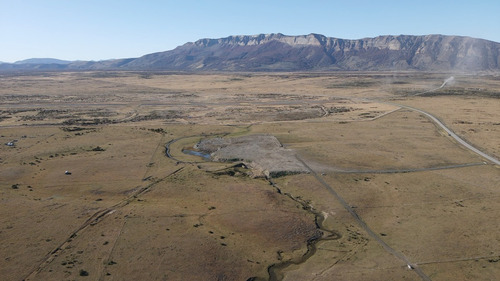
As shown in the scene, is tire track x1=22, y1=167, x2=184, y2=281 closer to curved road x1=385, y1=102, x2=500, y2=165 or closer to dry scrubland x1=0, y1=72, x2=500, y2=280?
dry scrubland x1=0, y1=72, x2=500, y2=280

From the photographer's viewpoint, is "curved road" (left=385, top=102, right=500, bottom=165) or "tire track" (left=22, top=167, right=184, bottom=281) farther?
"curved road" (left=385, top=102, right=500, bottom=165)

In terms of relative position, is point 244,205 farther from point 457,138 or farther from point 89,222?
point 457,138

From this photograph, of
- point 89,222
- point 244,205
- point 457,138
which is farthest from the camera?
point 457,138

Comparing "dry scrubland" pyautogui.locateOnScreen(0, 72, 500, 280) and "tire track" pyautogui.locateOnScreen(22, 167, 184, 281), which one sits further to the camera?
"dry scrubland" pyautogui.locateOnScreen(0, 72, 500, 280)

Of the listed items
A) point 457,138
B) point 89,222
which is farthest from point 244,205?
point 457,138

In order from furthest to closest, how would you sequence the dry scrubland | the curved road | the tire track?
the curved road → the dry scrubland → the tire track

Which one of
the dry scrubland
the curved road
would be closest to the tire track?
the dry scrubland

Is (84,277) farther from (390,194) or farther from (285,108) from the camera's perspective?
(285,108)

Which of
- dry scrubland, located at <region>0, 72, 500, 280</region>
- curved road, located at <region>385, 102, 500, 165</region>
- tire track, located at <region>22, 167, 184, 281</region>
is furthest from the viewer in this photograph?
curved road, located at <region>385, 102, 500, 165</region>
